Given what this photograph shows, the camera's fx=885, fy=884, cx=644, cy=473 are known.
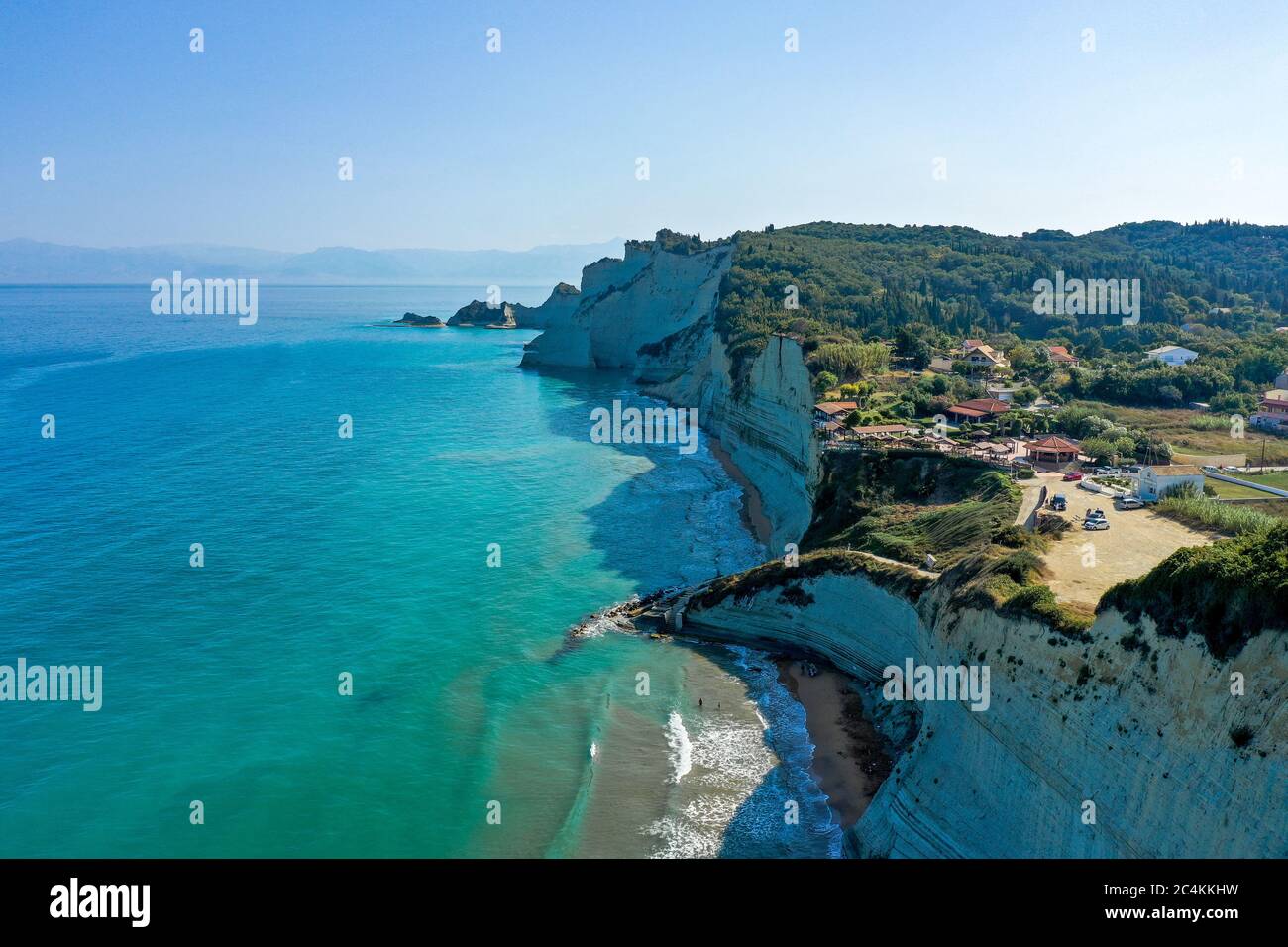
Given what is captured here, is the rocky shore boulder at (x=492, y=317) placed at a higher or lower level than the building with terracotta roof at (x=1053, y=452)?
higher

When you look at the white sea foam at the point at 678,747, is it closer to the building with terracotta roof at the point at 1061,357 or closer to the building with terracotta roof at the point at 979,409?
the building with terracotta roof at the point at 979,409

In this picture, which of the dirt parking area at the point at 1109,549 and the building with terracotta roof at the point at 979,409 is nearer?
the dirt parking area at the point at 1109,549

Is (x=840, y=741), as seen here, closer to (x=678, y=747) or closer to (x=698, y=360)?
(x=678, y=747)

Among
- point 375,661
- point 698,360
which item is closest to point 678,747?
point 375,661

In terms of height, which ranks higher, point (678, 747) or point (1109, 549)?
point (1109, 549)

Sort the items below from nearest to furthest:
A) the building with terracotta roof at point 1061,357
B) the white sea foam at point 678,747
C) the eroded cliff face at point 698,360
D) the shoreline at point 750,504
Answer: the white sea foam at point 678,747
the shoreline at point 750,504
the eroded cliff face at point 698,360
the building with terracotta roof at point 1061,357

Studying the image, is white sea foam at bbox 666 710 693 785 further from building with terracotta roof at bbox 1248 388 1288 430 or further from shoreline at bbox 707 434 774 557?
building with terracotta roof at bbox 1248 388 1288 430

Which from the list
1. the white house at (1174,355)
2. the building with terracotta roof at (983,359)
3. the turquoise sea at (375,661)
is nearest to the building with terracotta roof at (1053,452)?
the turquoise sea at (375,661)
